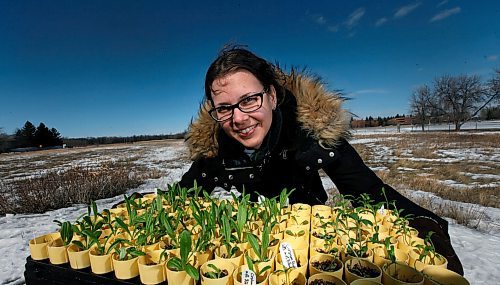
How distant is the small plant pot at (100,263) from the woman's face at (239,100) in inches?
46.4

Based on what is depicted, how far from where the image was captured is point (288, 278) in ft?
3.17

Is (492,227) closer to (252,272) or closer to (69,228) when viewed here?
(252,272)

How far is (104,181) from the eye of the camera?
6.50 metres

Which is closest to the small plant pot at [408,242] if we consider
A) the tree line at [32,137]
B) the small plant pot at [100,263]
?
the small plant pot at [100,263]

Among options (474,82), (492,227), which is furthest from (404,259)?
(474,82)

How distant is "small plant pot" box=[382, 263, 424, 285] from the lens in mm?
938

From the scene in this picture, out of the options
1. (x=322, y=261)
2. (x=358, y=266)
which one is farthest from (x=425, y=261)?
(x=322, y=261)

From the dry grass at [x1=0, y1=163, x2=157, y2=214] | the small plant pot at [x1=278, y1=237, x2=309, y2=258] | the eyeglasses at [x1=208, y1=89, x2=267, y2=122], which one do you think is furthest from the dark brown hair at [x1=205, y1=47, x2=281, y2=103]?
the dry grass at [x1=0, y1=163, x2=157, y2=214]

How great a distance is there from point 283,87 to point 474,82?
50.4 m

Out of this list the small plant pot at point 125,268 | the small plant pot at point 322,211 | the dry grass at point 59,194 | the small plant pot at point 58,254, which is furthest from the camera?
the dry grass at point 59,194

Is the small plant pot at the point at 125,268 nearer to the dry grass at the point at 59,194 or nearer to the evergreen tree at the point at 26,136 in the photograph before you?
the dry grass at the point at 59,194

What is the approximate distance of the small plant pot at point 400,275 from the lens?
94cm

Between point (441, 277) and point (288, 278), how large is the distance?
54 cm

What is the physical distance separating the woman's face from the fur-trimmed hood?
0.29 m
